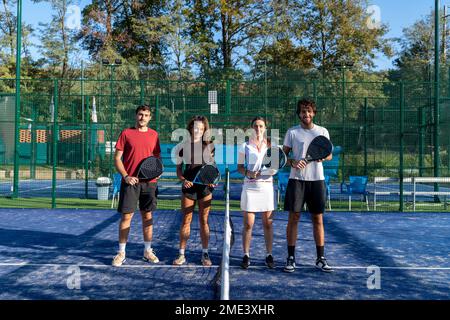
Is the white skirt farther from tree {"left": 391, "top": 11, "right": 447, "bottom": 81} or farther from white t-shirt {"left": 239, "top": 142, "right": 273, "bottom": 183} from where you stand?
tree {"left": 391, "top": 11, "right": 447, "bottom": 81}

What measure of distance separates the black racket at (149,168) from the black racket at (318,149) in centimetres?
164

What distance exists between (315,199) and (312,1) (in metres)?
26.7

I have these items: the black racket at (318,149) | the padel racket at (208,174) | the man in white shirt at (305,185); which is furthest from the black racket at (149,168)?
the black racket at (318,149)

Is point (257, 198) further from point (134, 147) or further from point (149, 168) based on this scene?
point (134, 147)

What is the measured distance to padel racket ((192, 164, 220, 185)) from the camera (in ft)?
16.6

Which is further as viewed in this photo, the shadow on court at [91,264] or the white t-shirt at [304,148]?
the white t-shirt at [304,148]

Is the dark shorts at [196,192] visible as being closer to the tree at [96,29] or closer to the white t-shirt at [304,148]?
the white t-shirt at [304,148]

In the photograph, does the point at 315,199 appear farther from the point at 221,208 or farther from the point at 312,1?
the point at 312,1

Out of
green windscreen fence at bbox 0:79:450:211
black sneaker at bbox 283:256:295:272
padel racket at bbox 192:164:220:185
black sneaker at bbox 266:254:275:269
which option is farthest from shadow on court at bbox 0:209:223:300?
green windscreen fence at bbox 0:79:450:211

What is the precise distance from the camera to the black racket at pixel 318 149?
488 centimetres

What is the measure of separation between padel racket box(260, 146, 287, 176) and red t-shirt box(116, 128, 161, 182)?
4.24ft

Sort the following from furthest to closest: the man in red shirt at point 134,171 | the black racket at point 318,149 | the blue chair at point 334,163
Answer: the blue chair at point 334,163, the man in red shirt at point 134,171, the black racket at point 318,149
